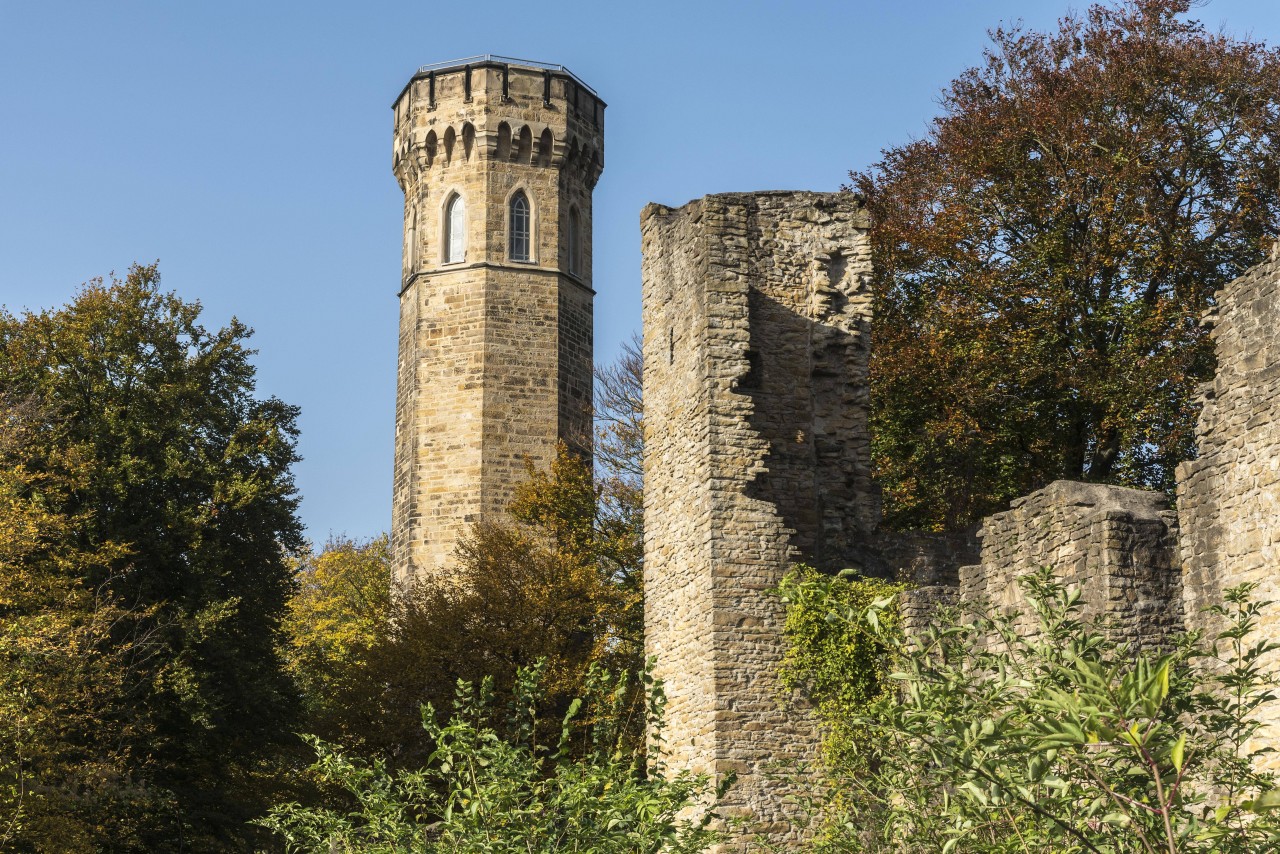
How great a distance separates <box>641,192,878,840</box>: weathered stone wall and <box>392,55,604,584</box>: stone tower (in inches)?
617

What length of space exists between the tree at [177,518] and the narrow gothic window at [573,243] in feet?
36.8

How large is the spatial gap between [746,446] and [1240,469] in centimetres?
548

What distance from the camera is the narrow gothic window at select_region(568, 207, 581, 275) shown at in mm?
36375

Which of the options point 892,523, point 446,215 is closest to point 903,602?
point 892,523

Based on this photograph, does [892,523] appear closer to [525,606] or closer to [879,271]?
[879,271]

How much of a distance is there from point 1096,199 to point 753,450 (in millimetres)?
8943

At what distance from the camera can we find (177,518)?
939 inches

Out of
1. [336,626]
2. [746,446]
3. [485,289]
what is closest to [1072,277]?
[746,446]

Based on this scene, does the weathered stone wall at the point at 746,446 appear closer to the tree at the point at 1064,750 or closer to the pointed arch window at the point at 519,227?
the tree at the point at 1064,750

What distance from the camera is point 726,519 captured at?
15.9 metres

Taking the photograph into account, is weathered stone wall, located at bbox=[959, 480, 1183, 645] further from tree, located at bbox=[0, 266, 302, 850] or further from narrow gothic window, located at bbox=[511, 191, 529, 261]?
narrow gothic window, located at bbox=[511, 191, 529, 261]

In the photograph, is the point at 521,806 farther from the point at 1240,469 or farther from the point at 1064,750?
the point at 1240,469

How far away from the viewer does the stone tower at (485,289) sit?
110ft

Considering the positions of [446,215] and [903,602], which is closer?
[903,602]
